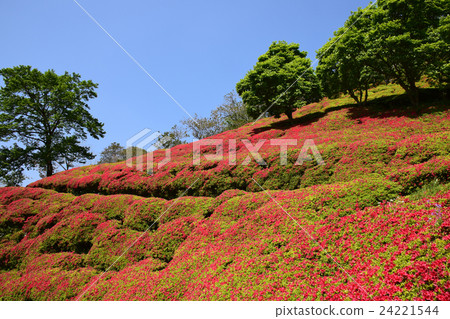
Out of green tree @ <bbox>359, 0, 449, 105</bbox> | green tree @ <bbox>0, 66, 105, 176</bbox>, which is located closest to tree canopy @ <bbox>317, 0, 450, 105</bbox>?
green tree @ <bbox>359, 0, 449, 105</bbox>

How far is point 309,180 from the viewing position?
952 cm

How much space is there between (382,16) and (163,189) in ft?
67.7

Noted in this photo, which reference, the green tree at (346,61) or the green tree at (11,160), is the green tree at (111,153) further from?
→ the green tree at (346,61)

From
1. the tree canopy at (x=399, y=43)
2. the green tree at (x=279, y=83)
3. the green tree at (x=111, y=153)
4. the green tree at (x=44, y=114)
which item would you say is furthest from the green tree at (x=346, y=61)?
the green tree at (x=111, y=153)

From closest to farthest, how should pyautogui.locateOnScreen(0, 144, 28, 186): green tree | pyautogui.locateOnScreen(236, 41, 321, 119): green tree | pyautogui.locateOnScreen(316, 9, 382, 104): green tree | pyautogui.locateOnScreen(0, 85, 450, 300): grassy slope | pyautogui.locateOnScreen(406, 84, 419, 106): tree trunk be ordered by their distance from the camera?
pyautogui.locateOnScreen(0, 85, 450, 300): grassy slope, pyautogui.locateOnScreen(406, 84, 419, 106): tree trunk, pyautogui.locateOnScreen(316, 9, 382, 104): green tree, pyautogui.locateOnScreen(236, 41, 321, 119): green tree, pyautogui.locateOnScreen(0, 144, 28, 186): green tree

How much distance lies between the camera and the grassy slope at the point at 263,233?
13.7 ft

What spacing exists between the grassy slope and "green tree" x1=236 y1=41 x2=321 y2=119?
9.69 meters

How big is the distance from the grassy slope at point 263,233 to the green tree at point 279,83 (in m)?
9.69

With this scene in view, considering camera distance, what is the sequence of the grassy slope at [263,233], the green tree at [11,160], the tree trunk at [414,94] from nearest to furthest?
the grassy slope at [263,233], the tree trunk at [414,94], the green tree at [11,160]

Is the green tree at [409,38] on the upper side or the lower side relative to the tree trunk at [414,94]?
upper

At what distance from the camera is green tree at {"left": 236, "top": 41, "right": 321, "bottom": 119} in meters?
23.4

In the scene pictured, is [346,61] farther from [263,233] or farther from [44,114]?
[44,114]

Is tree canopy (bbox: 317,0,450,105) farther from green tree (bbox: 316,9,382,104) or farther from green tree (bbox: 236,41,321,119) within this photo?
green tree (bbox: 236,41,321,119)

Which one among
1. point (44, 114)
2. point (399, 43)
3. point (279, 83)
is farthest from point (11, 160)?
point (399, 43)
